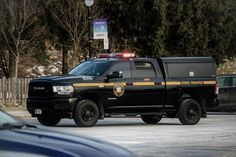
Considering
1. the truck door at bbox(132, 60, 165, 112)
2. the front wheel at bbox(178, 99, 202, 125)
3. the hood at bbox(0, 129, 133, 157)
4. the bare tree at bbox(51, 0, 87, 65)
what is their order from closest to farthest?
the hood at bbox(0, 129, 133, 157) < the truck door at bbox(132, 60, 165, 112) < the front wheel at bbox(178, 99, 202, 125) < the bare tree at bbox(51, 0, 87, 65)

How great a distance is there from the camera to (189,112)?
19.6 meters

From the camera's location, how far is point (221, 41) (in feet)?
161

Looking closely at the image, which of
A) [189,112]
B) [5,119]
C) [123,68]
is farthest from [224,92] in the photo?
[5,119]

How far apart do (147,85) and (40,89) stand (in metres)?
3.07

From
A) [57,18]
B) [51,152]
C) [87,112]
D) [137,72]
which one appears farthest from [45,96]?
[57,18]

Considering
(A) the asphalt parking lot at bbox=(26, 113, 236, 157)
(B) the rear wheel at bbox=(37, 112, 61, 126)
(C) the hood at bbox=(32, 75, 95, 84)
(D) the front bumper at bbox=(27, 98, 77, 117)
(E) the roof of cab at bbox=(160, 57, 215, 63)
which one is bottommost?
(A) the asphalt parking lot at bbox=(26, 113, 236, 157)

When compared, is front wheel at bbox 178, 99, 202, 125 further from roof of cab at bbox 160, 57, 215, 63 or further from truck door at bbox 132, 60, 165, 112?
roof of cab at bbox 160, 57, 215, 63

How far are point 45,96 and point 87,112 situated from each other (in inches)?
49.5

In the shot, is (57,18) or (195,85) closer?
(195,85)

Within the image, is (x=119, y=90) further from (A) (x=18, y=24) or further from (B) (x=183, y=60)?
(A) (x=18, y=24)

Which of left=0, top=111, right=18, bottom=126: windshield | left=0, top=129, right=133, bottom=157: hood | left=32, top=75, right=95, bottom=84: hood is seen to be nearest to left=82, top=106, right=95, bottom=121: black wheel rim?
left=32, top=75, right=95, bottom=84: hood

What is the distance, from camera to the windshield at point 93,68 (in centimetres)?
1856

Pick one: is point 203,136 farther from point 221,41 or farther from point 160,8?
point 221,41

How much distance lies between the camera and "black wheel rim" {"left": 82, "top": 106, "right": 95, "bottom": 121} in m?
18.0
